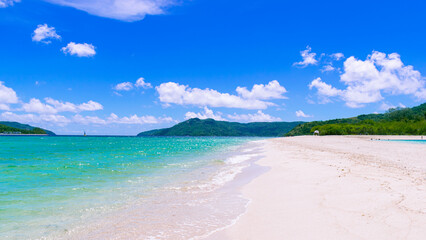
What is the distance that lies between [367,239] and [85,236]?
22.3 ft

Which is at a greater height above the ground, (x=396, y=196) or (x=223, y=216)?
(x=396, y=196)

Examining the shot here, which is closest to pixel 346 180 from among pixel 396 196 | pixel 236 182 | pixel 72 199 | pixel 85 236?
pixel 396 196

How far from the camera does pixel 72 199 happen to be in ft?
36.4

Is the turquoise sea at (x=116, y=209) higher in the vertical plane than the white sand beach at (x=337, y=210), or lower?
lower

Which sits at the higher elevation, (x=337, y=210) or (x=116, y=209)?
(x=337, y=210)

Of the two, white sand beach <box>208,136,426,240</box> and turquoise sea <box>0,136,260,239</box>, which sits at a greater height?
white sand beach <box>208,136,426,240</box>

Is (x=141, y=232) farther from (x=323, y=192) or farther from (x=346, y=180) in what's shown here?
(x=346, y=180)

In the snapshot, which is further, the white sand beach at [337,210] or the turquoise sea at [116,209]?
the turquoise sea at [116,209]

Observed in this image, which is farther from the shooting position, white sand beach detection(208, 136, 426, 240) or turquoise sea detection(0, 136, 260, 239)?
turquoise sea detection(0, 136, 260, 239)

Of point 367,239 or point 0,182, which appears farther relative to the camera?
point 0,182

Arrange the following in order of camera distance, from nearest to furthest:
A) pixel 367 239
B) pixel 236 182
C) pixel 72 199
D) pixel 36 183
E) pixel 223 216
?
pixel 367 239 < pixel 223 216 < pixel 72 199 < pixel 236 182 < pixel 36 183

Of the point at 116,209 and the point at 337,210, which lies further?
the point at 116,209

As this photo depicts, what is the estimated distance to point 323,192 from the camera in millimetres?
10102

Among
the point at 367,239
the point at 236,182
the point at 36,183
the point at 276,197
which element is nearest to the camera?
the point at 367,239
